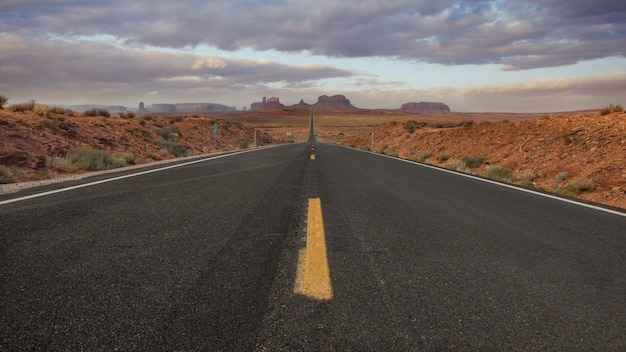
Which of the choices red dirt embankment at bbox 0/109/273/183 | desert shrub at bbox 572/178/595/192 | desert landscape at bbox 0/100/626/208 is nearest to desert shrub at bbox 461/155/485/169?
desert landscape at bbox 0/100/626/208

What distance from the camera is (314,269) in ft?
8.78

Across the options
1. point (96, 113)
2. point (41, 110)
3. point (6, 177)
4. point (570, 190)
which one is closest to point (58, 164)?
point (6, 177)

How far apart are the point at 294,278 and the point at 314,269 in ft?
0.69

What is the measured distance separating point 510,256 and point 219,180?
224 inches

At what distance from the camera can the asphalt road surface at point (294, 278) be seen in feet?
6.12

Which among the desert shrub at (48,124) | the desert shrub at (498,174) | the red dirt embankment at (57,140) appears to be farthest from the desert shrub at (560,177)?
the desert shrub at (48,124)

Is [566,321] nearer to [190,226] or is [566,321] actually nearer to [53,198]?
[190,226]

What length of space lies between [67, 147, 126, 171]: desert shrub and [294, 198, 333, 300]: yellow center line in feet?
35.3

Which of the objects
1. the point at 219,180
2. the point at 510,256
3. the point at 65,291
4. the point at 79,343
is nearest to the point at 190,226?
the point at 65,291

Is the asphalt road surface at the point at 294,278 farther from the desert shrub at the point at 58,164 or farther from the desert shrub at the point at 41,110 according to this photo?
the desert shrub at the point at 41,110

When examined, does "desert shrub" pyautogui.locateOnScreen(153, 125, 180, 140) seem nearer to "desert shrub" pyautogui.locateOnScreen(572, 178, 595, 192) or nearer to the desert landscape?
the desert landscape

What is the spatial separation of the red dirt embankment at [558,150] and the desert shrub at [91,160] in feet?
45.8

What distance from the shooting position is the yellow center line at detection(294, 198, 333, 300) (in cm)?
234

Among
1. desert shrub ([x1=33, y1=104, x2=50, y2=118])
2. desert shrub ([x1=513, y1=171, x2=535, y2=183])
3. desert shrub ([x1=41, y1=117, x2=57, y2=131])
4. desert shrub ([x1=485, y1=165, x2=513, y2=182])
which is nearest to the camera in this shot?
desert shrub ([x1=513, y1=171, x2=535, y2=183])
